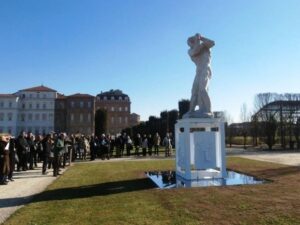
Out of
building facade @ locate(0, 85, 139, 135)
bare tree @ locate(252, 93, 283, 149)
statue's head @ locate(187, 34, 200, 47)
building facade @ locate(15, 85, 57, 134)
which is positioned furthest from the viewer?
building facade @ locate(15, 85, 57, 134)

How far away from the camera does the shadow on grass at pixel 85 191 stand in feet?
33.4

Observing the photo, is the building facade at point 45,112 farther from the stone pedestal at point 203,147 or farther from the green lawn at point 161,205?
the green lawn at point 161,205

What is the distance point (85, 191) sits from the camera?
11328mm

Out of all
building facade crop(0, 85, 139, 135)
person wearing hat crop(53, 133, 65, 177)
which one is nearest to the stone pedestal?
person wearing hat crop(53, 133, 65, 177)

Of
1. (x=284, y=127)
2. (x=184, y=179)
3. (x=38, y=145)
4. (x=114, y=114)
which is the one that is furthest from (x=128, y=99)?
(x=184, y=179)

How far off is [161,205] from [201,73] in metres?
7.27

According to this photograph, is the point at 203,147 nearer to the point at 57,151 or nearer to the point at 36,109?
the point at 57,151

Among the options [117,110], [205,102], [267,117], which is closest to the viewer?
[205,102]

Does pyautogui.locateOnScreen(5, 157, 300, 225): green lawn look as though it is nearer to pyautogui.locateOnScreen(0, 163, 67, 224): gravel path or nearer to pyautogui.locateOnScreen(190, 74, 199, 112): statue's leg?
pyautogui.locateOnScreen(0, 163, 67, 224): gravel path

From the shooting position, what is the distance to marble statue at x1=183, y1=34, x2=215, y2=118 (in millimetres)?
14688

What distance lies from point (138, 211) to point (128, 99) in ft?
358

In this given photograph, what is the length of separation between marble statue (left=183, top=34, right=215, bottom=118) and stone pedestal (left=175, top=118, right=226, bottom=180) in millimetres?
606

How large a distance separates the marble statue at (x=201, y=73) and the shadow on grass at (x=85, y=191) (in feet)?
12.1

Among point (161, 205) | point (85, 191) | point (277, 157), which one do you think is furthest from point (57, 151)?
point (277, 157)
